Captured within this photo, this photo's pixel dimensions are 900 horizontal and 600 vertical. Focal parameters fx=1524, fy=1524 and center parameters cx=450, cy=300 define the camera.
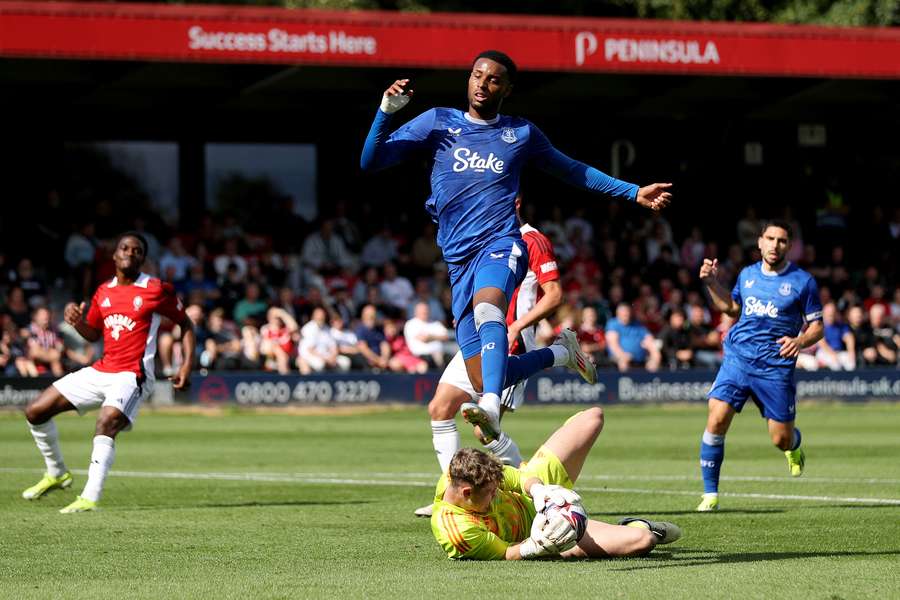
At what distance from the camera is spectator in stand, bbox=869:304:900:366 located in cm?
2817

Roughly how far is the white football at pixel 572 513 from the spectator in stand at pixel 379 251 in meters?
22.3

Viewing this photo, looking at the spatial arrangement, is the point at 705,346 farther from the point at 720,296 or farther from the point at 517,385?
the point at 517,385

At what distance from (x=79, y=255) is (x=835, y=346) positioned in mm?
13923

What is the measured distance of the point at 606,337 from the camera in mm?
27266

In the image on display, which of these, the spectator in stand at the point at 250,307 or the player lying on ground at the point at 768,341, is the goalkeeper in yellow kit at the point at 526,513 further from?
the spectator in stand at the point at 250,307

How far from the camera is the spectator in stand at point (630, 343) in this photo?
88.9ft

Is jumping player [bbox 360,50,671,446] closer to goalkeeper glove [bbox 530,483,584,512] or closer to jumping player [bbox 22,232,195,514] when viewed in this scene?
goalkeeper glove [bbox 530,483,584,512]

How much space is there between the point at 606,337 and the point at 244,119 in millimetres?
10204

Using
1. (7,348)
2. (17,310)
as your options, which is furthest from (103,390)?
(17,310)

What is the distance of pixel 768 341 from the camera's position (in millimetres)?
11758

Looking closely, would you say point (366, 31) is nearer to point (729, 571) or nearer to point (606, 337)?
point (606, 337)

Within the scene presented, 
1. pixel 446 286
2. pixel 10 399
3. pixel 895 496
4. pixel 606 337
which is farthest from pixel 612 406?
pixel 895 496

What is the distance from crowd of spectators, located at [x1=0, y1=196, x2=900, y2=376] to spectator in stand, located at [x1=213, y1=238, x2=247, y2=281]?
0.04 metres

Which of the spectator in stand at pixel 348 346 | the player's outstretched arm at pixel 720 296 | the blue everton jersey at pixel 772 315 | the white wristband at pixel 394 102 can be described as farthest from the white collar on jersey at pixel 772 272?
the spectator in stand at pixel 348 346
